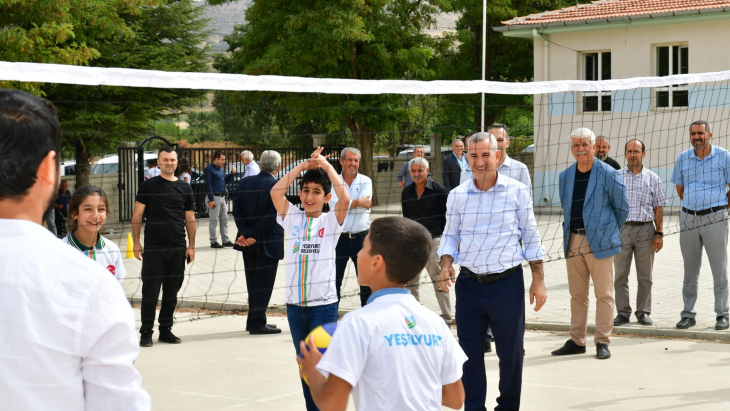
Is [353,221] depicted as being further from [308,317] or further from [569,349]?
[308,317]

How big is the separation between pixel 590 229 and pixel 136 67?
1835cm

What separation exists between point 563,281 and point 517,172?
4821 mm

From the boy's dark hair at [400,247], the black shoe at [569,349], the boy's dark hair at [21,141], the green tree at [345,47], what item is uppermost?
the green tree at [345,47]

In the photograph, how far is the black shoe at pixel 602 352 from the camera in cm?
723

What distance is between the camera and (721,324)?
26.4 ft

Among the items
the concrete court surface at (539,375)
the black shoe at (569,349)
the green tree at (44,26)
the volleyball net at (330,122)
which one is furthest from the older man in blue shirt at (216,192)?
the black shoe at (569,349)

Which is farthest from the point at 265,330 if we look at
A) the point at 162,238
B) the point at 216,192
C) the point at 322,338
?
the point at 216,192

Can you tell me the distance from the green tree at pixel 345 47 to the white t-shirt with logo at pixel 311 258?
18.0 m

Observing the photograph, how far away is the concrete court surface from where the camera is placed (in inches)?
235

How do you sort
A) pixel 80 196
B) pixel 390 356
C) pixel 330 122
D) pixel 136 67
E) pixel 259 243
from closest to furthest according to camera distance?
pixel 390 356 < pixel 80 196 < pixel 259 243 < pixel 136 67 < pixel 330 122

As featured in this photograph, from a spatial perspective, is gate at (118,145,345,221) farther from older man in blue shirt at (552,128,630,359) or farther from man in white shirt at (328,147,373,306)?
older man in blue shirt at (552,128,630,359)

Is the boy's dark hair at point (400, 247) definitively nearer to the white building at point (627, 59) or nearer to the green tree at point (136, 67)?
the green tree at point (136, 67)

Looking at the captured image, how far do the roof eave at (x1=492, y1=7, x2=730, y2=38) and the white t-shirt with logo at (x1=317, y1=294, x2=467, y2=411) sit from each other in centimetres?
2076

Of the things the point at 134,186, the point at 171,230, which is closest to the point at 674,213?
the point at 134,186
